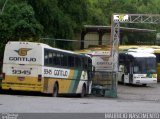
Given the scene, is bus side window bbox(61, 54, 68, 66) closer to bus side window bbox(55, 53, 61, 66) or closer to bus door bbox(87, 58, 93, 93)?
bus side window bbox(55, 53, 61, 66)

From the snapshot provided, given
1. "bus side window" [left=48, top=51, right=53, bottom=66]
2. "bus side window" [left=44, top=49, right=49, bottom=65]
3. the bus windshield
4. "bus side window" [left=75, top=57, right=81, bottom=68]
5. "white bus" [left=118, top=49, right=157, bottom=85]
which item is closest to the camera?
"bus side window" [left=44, top=49, right=49, bottom=65]

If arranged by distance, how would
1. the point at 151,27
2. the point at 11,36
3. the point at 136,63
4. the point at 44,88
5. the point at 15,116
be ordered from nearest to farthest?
the point at 15,116 < the point at 44,88 < the point at 11,36 < the point at 136,63 < the point at 151,27

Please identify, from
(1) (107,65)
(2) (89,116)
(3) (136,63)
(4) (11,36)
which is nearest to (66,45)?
(1) (107,65)

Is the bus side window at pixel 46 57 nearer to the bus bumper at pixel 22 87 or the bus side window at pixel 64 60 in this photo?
the bus bumper at pixel 22 87

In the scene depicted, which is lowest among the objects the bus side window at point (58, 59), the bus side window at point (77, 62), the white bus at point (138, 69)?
the white bus at point (138, 69)

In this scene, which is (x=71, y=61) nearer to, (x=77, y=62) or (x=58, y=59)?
(x=77, y=62)

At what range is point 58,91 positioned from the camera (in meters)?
30.6

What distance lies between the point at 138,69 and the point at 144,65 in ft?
2.90

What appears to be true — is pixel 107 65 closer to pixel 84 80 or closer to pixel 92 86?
pixel 92 86

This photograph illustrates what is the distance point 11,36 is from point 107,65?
39.2 ft

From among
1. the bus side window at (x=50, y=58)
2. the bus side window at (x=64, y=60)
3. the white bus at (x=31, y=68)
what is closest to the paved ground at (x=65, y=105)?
the white bus at (x=31, y=68)

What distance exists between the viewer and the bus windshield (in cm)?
4884

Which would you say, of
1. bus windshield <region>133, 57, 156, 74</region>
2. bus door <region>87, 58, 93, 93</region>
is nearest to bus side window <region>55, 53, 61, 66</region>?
bus door <region>87, 58, 93, 93</region>

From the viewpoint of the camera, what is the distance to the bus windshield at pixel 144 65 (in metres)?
48.8
